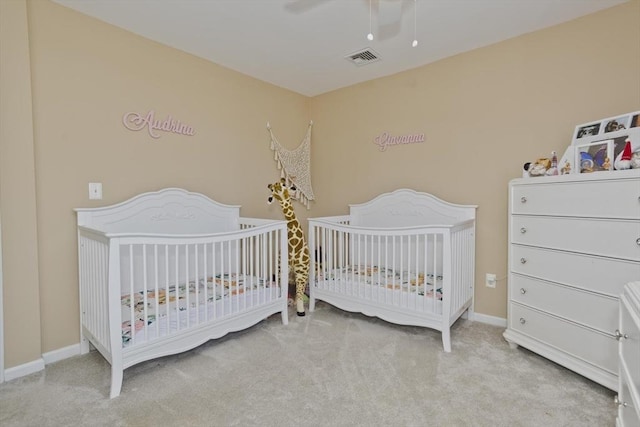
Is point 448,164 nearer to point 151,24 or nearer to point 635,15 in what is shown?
point 635,15

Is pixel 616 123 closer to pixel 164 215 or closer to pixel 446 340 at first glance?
pixel 446 340

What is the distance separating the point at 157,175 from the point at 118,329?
130 centimetres

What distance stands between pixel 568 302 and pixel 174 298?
2476mm

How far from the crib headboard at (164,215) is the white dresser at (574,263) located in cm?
236

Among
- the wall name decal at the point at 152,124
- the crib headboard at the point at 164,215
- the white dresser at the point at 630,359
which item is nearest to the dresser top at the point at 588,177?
the white dresser at the point at 630,359

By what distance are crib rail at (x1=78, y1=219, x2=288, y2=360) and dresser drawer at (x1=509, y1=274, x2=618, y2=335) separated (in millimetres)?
1720

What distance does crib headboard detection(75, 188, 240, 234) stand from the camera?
7.06 ft

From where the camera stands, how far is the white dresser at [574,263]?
5.15ft

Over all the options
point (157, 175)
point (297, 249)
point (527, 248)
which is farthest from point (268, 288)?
point (527, 248)

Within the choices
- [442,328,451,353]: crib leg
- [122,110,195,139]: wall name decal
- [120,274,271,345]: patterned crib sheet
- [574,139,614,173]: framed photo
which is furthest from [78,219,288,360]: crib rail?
[574,139,614,173]: framed photo

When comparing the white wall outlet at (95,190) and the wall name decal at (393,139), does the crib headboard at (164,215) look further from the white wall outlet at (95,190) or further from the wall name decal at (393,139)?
the wall name decal at (393,139)

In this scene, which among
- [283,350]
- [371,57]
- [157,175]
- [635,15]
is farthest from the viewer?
[371,57]

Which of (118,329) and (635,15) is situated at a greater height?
(635,15)

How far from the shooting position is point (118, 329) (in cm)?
164
